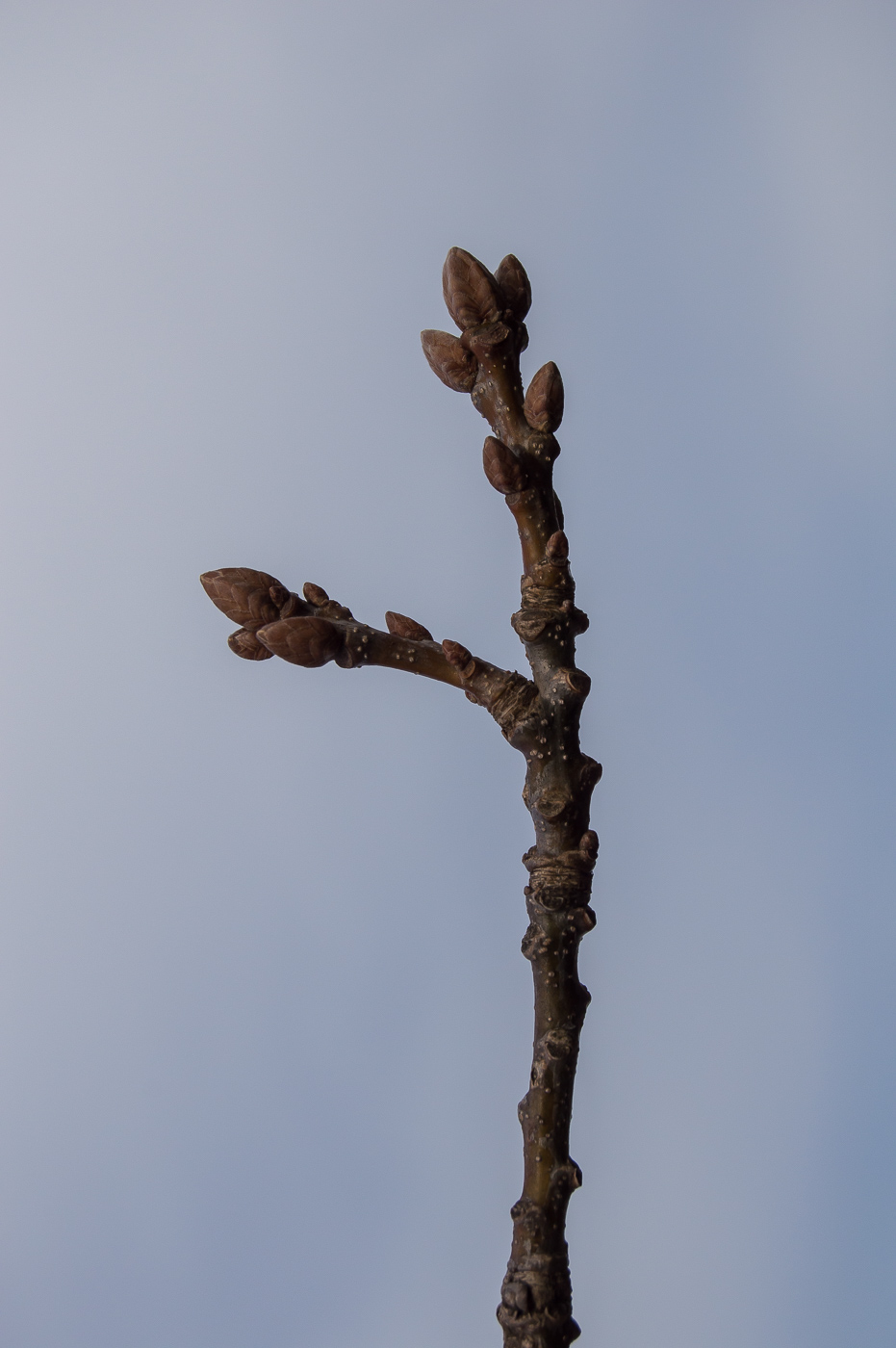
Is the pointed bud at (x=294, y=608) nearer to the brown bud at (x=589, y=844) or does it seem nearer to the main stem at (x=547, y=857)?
the main stem at (x=547, y=857)

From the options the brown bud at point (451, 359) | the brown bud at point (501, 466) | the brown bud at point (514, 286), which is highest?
the brown bud at point (514, 286)

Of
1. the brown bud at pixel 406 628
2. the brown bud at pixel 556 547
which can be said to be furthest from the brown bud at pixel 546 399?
the brown bud at pixel 406 628

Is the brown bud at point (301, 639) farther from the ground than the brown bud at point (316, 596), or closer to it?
closer to it

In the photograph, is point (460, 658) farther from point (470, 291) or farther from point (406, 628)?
point (470, 291)

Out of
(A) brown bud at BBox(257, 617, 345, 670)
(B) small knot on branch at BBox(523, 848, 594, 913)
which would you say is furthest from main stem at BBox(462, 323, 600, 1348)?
(A) brown bud at BBox(257, 617, 345, 670)

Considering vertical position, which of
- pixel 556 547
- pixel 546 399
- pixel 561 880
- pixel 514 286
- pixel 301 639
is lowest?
pixel 561 880

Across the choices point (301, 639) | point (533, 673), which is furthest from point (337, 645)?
point (533, 673)
